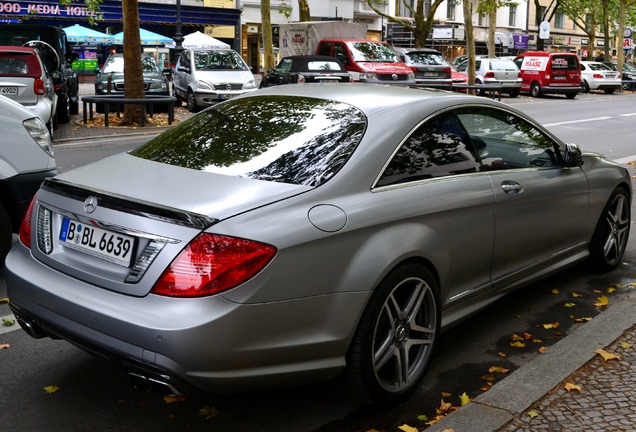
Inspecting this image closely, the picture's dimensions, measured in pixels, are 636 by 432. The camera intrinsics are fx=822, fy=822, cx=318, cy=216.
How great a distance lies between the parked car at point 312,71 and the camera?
930 inches

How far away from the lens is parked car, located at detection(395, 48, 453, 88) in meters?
28.9

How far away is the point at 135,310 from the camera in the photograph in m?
3.32

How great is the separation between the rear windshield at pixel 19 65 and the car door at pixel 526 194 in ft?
35.0

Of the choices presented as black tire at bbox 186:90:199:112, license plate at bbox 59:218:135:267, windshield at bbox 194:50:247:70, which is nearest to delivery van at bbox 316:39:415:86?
windshield at bbox 194:50:247:70

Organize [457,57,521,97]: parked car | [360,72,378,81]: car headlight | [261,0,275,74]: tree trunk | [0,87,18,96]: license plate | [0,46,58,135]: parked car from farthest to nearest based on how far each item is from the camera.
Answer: [457,57,521,97]: parked car, [261,0,275,74]: tree trunk, [360,72,378,81]: car headlight, [0,46,58,135]: parked car, [0,87,18,96]: license plate

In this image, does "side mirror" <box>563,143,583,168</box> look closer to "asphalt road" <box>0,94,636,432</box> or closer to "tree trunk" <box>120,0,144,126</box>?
"asphalt road" <box>0,94,636,432</box>

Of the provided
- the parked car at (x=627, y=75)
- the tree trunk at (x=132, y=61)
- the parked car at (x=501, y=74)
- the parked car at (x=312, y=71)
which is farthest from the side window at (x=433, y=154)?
the parked car at (x=627, y=75)

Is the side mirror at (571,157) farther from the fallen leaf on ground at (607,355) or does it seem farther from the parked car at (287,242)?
the fallen leaf on ground at (607,355)

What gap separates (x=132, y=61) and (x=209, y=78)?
183 inches

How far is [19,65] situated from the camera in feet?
45.9

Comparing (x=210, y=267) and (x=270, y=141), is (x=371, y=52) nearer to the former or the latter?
(x=270, y=141)

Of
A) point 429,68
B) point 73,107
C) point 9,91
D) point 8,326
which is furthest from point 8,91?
point 429,68

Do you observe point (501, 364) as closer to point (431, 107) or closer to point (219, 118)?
point (431, 107)

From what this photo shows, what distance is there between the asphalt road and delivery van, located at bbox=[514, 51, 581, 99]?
28.9 m
